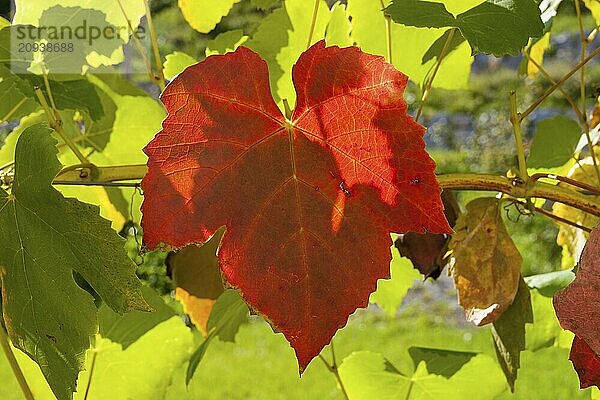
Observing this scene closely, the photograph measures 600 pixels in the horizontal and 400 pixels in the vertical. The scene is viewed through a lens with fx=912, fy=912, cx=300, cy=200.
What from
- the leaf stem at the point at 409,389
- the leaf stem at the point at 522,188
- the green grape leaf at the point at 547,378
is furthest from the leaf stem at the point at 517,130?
the green grape leaf at the point at 547,378

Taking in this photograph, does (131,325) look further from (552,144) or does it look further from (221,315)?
(552,144)

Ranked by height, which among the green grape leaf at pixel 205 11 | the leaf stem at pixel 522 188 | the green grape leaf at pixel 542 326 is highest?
the green grape leaf at pixel 205 11

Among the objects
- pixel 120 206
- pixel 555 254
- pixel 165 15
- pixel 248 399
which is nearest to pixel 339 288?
pixel 120 206

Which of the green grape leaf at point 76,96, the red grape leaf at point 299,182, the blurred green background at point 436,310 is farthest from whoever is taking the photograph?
the blurred green background at point 436,310

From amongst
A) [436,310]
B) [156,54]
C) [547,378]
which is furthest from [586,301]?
[436,310]

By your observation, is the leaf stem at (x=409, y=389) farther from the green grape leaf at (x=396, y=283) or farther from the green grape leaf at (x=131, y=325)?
the green grape leaf at (x=131, y=325)

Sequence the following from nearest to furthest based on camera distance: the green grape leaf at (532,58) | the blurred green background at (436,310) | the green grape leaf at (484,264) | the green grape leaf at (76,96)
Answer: the green grape leaf at (484,264), the green grape leaf at (76,96), the green grape leaf at (532,58), the blurred green background at (436,310)

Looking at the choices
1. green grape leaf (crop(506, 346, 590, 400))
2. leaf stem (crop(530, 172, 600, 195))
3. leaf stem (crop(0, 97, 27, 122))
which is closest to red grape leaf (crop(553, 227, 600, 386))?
leaf stem (crop(530, 172, 600, 195))
